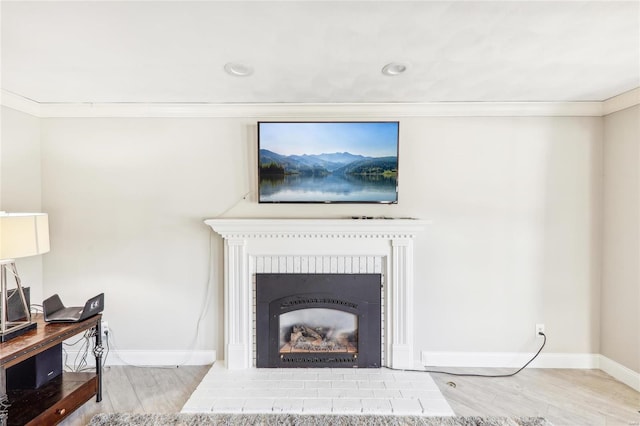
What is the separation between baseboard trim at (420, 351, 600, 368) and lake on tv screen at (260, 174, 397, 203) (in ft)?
4.92

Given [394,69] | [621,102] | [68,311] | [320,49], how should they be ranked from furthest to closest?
[621,102] → [68,311] → [394,69] → [320,49]

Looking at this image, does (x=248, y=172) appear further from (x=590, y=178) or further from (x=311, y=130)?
(x=590, y=178)

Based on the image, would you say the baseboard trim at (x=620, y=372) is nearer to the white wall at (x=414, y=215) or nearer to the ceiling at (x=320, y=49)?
the white wall at (x=414, y=215)

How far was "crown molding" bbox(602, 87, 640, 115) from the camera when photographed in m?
2.35

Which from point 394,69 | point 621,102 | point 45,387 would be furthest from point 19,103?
point 621,102

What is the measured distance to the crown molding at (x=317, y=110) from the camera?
8.60 feet

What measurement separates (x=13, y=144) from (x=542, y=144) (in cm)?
449

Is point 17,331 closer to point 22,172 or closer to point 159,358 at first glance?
point 159,358

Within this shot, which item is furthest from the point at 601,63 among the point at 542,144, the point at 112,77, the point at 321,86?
the point at 112,77

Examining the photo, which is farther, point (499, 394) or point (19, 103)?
point (19, 103)

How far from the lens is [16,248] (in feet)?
5.87

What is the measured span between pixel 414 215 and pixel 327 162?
912 mm

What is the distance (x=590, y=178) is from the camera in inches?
104

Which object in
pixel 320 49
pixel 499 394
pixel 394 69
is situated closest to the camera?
pixel 320 49
